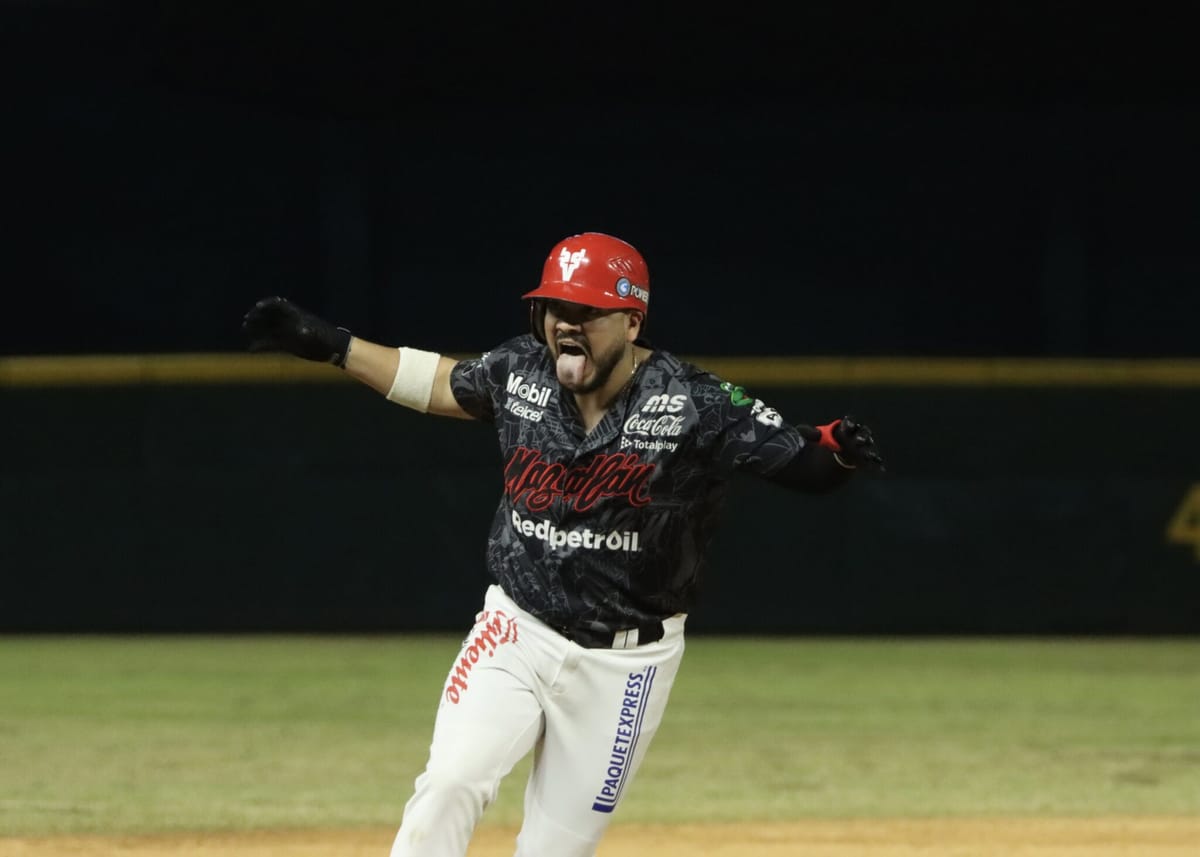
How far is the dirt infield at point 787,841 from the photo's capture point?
5.39 m

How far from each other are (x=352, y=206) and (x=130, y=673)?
6828 millimetres

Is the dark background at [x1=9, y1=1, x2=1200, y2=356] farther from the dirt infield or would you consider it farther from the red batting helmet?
the red batting helmet

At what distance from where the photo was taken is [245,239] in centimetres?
1467

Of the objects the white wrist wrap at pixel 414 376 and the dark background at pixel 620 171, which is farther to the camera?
the dark background at pixel 620 171

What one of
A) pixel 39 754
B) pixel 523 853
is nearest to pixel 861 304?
pixel 39 754

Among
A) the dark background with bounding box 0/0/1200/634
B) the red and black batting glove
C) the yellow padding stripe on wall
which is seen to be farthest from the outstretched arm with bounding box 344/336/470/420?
the dark background with bounding box 0/0/1200/634

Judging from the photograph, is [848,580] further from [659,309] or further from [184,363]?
[659,309]

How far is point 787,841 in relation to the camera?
557 cm

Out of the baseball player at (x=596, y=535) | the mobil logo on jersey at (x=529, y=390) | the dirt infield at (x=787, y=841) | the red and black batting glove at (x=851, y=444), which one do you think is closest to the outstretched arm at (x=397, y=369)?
the mobil logo on jersey at (x=529, y=390)

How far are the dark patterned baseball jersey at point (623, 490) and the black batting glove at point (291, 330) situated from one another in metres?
0.56

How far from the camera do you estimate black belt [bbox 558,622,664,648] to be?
3803mm

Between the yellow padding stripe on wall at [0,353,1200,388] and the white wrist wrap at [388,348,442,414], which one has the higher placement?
the white wrist wrap at [388,348,442,414]

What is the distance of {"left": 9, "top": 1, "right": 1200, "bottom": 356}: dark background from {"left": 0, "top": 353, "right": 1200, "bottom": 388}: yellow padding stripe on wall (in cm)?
463

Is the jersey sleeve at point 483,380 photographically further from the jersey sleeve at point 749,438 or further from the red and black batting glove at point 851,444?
the red and black batting glove at point 851,444
